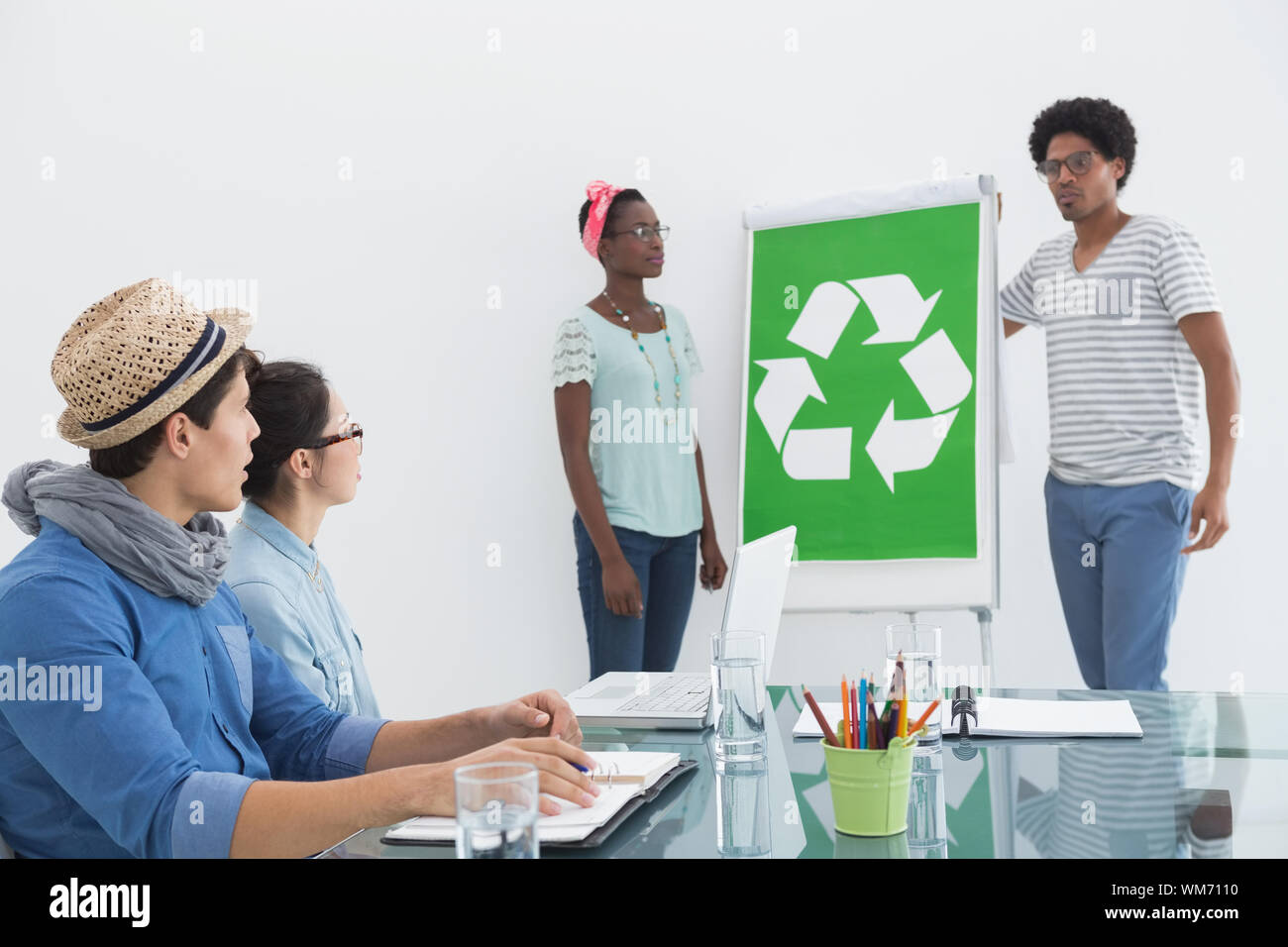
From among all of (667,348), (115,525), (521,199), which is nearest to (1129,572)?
(667,348)

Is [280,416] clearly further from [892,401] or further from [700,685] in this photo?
[892,401]

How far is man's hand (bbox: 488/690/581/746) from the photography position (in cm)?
132

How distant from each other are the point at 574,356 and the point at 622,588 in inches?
23.4

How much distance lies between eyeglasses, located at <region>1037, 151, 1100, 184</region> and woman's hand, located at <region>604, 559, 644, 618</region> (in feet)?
4.64

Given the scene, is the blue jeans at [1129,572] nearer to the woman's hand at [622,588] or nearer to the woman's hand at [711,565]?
the woman's hand at [711,565]

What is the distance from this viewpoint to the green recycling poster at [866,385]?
2875mm

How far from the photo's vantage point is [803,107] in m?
3.28

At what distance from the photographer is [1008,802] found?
1.08 meters

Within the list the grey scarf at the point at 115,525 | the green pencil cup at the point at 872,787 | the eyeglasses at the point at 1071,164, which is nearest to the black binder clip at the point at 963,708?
the green pencil cup at the point at 872,787

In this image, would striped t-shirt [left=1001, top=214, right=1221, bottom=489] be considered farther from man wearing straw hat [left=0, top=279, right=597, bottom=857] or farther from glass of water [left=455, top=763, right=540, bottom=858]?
glass of water [left=455, top=763, right=540, bottom=858]

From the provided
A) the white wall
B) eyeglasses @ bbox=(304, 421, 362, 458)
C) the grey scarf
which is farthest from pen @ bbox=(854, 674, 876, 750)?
the white wall

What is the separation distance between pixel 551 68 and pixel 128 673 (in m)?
2.79

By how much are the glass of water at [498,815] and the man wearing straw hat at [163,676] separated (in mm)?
240
